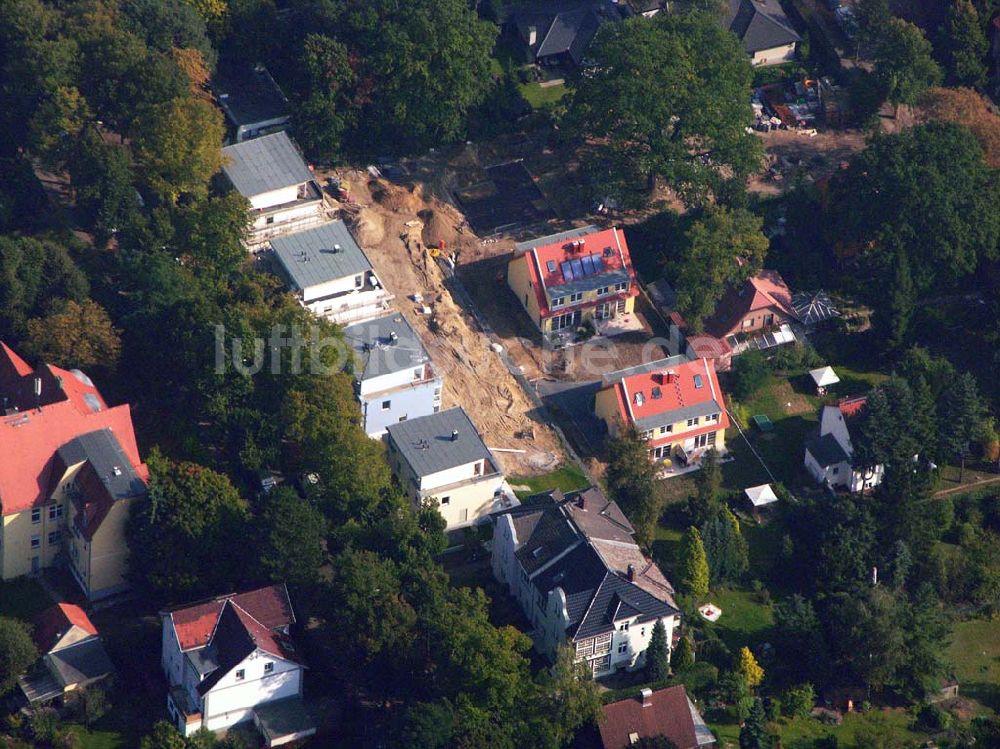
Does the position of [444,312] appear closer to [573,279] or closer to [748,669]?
[573,279]

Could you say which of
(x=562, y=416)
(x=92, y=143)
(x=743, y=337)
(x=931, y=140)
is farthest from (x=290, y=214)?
(x=931, y=140)

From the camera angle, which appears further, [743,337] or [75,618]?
[743,337]

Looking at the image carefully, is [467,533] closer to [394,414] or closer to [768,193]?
[394,414]

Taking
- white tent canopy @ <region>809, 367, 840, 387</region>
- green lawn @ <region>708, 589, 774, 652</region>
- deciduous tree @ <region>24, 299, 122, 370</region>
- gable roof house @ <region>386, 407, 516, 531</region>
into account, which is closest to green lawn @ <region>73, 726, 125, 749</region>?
gable roof house @ <region>386, 407, 516, 531</region>

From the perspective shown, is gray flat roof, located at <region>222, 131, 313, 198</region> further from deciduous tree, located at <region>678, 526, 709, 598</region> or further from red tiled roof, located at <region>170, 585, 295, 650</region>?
deciduous tree, located at <region>678, 526, 709, 598</region>

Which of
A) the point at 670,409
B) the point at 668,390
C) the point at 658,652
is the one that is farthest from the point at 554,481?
the point at 658,652

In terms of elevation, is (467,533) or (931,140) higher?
(931,140)
